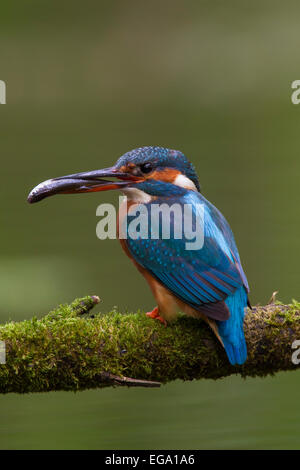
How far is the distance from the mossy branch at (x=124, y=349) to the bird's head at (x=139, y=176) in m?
0.45

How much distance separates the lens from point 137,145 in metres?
7.70

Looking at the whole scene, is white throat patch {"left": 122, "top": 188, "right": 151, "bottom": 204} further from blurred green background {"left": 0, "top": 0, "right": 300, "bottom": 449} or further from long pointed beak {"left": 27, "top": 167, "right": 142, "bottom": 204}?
blurred green background {"left": 0, "top": 0, "right": 300, "bottom": 449}

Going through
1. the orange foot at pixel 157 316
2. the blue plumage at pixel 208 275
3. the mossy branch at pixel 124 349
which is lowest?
the mossy branch at pixel 124 349

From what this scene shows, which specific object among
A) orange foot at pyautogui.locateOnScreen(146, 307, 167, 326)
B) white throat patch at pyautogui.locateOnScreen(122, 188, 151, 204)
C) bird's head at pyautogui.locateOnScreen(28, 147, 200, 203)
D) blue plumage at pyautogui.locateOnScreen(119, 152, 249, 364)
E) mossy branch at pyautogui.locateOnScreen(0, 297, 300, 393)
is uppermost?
bird's head at pyautogui.locateOnScreen(28, 147, 200, 203)

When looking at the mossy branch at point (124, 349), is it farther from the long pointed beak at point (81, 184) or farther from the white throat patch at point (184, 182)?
the white throat patch at point (184, 182)

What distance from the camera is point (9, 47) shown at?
992 cm

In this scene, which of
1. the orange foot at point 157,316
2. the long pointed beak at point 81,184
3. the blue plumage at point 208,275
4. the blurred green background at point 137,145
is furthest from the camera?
the blurred green background at point 137,145

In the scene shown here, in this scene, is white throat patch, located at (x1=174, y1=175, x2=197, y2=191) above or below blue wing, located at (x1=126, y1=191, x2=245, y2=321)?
above

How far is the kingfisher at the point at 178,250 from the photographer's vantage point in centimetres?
262

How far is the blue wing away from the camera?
8.63 feet

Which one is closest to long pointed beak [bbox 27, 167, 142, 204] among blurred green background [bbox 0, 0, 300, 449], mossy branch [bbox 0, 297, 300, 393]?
mossy branch [bbox 0, 297, 300, 393]

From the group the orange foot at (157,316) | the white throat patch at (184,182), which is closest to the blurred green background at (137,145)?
the orange foot at (157,316)
